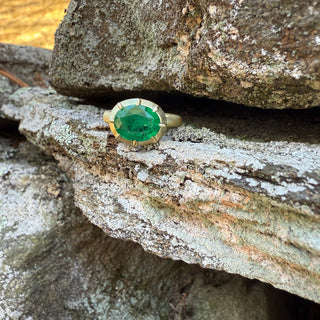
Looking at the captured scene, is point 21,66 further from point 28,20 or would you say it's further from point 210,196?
point 28,20

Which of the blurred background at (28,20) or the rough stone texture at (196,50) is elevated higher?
the rough stone texture at (196,50)

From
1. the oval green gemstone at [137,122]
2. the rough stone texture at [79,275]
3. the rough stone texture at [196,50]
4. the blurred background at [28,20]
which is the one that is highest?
the rough stone texture at [196,50]

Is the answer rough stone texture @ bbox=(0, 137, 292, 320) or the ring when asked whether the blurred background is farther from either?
the ring

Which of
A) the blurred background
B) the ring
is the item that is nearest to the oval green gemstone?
the ring

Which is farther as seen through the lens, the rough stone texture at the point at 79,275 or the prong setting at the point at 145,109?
the rough stone texture at the point at 79,275

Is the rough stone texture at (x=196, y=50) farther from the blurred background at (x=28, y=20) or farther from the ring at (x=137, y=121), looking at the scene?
the blurred background at (x=28, y=20)

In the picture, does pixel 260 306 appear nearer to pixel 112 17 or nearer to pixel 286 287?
pixel 286 287

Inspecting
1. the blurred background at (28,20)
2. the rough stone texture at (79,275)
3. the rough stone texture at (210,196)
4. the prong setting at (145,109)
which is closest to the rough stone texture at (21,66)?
the rough stone texture at (79,275)
